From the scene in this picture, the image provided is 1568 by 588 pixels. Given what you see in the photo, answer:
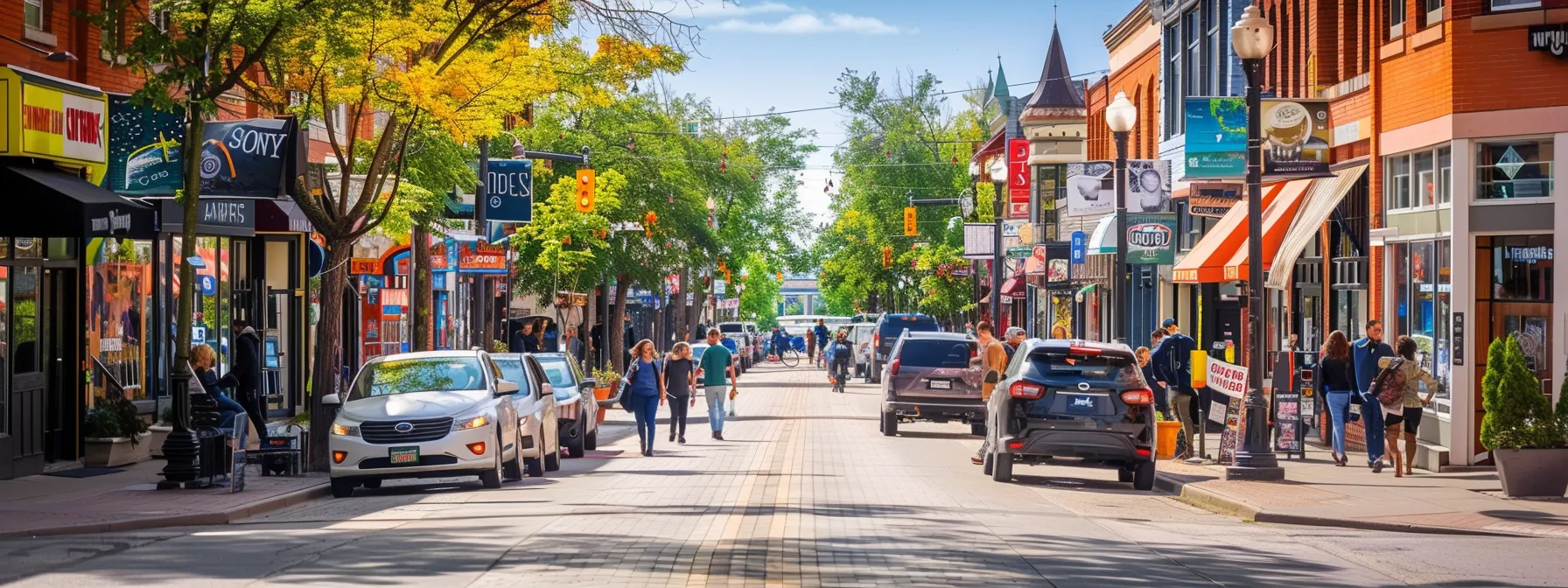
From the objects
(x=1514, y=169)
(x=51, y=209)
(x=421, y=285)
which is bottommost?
(x=421, y=285)

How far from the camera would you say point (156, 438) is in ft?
80.9

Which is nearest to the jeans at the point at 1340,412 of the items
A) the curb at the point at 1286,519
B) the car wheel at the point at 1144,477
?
the car wheel at the point at 1144,477

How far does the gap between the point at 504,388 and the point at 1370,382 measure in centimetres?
1045

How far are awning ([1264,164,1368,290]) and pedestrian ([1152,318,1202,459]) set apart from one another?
10.2 ft

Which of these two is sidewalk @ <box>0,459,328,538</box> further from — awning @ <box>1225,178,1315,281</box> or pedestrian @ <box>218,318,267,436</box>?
awning @ <box>1225,178,1315,281</box>

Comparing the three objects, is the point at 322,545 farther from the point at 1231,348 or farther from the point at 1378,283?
the point at 1231,348

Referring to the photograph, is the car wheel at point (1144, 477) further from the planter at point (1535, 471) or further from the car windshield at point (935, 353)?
the car windshield at point (935, 353)

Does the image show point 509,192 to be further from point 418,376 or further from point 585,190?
point 418,376

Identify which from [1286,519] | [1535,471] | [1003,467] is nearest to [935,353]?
[1003,467]

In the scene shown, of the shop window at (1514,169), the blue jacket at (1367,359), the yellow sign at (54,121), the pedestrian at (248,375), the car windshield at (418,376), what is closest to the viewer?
the yellow sign at (54,121)

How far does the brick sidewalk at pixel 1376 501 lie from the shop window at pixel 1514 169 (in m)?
3.40

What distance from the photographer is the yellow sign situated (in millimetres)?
19828

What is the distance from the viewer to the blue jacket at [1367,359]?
22.4 metres

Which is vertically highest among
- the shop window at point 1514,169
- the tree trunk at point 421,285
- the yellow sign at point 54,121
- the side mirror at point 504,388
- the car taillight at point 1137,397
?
the yellow sign at point 54,121
